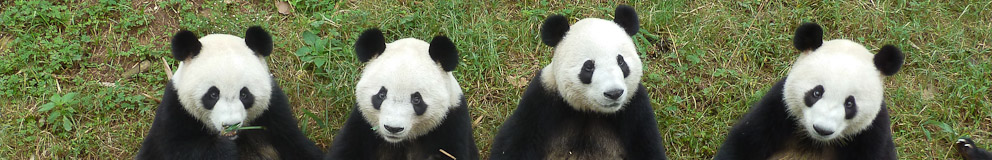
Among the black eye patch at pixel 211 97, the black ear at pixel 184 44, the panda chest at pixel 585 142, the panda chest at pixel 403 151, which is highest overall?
the black ear at pixel 184 44

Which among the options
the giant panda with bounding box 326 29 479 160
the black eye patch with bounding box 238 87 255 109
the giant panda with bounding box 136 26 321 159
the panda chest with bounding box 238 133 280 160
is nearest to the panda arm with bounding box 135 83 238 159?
the giant panda with bounding box 136 26 321 159

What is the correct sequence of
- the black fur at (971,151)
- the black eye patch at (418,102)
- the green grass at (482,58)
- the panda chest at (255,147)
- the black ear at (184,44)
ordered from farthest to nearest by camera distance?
the green grass at (482,58)
the black fur at (971,151)
the panda chest at (255,147)
the black ear at (184,44)
the black eye patch at (418,102)

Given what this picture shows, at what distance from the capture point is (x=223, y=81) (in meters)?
5.07

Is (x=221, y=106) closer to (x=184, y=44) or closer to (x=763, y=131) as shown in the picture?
(x=184, y=44)

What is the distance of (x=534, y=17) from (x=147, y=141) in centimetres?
263

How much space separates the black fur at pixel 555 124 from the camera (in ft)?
Answer: 17.7

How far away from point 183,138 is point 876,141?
3.57 m

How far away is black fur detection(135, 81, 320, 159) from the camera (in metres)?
5.30

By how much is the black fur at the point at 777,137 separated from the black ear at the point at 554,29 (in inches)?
44.5

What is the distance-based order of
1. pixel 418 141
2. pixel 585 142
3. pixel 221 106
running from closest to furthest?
pixel 221 106, pixel 418 141, pixel 585 142

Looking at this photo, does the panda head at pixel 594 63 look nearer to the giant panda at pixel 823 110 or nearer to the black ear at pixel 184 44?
the giant panda at pixel 823 110

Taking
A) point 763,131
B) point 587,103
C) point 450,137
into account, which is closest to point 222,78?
point 450,137

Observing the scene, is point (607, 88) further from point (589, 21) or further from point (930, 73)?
point (930, 73)

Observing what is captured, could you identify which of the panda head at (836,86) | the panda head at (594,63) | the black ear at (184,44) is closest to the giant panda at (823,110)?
the panda head at (836,86)
